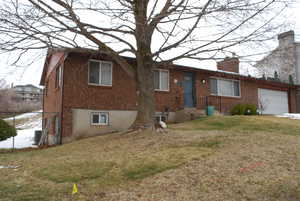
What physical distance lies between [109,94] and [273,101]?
14.2 meters

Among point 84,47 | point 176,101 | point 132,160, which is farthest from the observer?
point 176,101

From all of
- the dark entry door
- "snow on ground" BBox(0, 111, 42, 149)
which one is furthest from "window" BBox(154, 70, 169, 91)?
"snow on ground" BBox(0, 111, 42, 149)

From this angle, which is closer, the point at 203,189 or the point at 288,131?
the point at 203,189

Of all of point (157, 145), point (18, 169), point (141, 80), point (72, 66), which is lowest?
point (18, 169)

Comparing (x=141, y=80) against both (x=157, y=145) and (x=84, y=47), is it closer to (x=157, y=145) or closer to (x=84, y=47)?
(x=84, y=47)

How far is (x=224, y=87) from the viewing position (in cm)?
1717

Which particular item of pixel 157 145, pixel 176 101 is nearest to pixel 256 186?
pixel 157 145

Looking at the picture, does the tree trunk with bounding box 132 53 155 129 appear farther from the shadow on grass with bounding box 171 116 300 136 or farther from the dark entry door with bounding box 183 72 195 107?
the dark entry door with bounding box 183 72 195 107

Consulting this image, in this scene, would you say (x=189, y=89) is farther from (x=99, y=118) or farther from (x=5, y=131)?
(x=5, y=131)

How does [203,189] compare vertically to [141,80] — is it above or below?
below

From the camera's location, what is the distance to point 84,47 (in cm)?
906

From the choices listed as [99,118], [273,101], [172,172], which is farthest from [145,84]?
[273,101]

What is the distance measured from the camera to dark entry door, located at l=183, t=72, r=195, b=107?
50.3 feet

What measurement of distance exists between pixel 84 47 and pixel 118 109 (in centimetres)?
439
